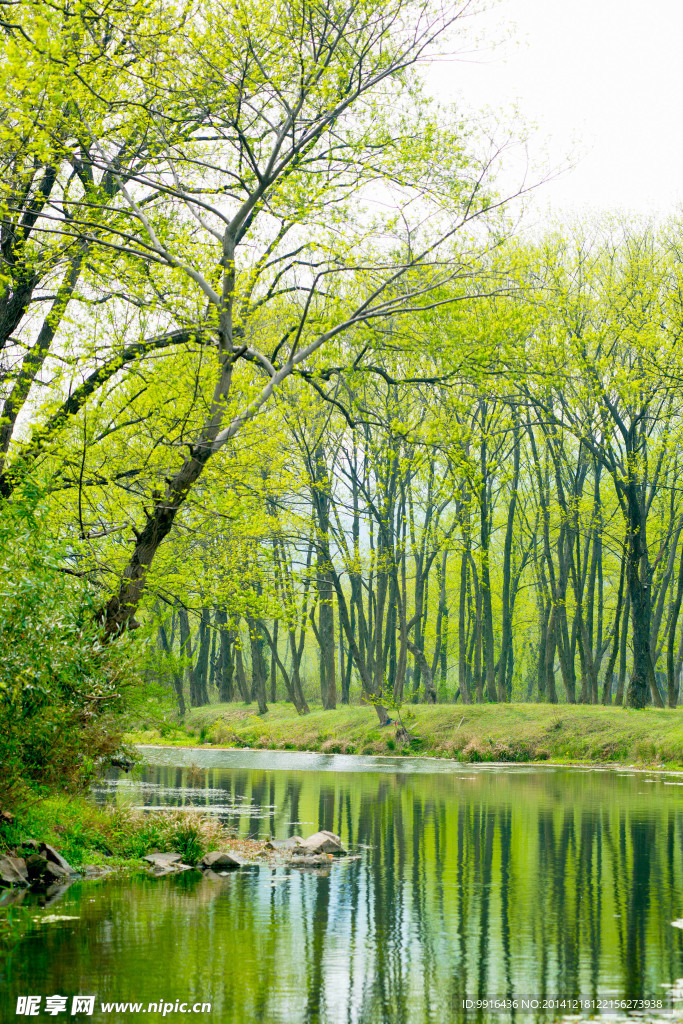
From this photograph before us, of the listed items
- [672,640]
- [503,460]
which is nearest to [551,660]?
[672,640]

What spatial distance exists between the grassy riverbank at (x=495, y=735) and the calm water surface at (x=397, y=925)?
39.1 feet

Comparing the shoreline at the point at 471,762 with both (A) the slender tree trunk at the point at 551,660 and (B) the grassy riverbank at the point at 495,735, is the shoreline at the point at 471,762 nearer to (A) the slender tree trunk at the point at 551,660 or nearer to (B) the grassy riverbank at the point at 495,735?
(B) the grassy riverbank at the point at 495,735

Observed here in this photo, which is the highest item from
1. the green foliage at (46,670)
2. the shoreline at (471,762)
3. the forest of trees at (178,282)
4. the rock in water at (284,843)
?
the forest of trees at (178,282)

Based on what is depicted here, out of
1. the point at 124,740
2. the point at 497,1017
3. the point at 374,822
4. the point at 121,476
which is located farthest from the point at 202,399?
the point at 497,1017

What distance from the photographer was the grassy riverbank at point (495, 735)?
29.9 metres

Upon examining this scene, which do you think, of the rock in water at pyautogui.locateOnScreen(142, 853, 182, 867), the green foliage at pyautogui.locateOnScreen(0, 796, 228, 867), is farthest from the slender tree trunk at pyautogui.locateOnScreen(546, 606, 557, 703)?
the rock in water at pyautogui.locateOnScreen(142, 853, 182, 867)

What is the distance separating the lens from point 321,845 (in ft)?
44.7

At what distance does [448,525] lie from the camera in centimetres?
5019

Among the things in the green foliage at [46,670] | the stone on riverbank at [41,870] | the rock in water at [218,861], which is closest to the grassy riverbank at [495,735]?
the rock in water at [218,861]

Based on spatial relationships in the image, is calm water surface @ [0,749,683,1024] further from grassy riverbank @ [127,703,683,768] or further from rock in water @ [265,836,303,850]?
grassy riverbank @ [127,703,683,768]

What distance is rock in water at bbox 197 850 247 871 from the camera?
12.8 m

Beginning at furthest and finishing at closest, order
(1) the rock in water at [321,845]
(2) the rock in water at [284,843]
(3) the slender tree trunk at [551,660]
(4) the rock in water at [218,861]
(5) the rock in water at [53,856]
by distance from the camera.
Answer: (3) the slender tree trunk at [551,660] < (2) the rock in water at [284,843] < (1) the rock in water at [321,845] < (4) the rock in water at [218,861] < (5) the rock in water at [53,856]

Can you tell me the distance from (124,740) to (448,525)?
37789 mm

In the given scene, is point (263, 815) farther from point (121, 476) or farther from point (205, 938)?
point (205, 938)
